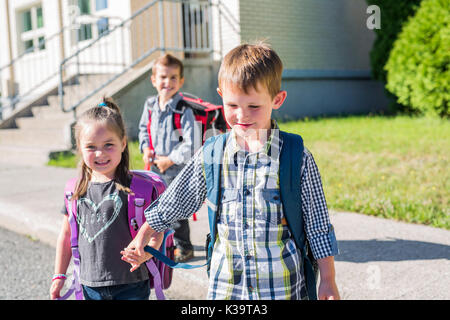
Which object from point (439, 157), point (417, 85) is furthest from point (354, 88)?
point (439, 157)

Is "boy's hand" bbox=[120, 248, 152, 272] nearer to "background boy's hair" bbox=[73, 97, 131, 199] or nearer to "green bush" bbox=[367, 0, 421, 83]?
"background boy's hair" bbox=[73, 97, 131, 199]

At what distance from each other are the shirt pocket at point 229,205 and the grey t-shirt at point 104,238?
0.64m

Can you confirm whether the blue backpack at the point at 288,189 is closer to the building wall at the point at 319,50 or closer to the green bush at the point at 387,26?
the building wall at the point at 319,50

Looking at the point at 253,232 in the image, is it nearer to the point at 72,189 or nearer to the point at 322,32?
the point at 72,189

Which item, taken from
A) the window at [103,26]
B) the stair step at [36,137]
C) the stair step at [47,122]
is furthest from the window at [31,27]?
the stair step at [36,137]

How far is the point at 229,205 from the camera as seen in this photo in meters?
1.82

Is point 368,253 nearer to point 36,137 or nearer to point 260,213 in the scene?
point 260,213

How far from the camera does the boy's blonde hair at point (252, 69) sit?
1.71m

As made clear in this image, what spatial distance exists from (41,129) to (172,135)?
7504 mm

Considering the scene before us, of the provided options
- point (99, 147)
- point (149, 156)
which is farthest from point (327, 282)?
A: point (149, 156)

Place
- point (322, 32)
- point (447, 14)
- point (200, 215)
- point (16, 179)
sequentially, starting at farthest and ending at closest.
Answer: point (322, 32), point (447, 14), point (16, 179), point (200, 215)

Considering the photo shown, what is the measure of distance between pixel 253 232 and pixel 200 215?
3323 mm

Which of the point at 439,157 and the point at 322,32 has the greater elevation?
the point at 322,32

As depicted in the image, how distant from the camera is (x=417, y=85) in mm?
10812
